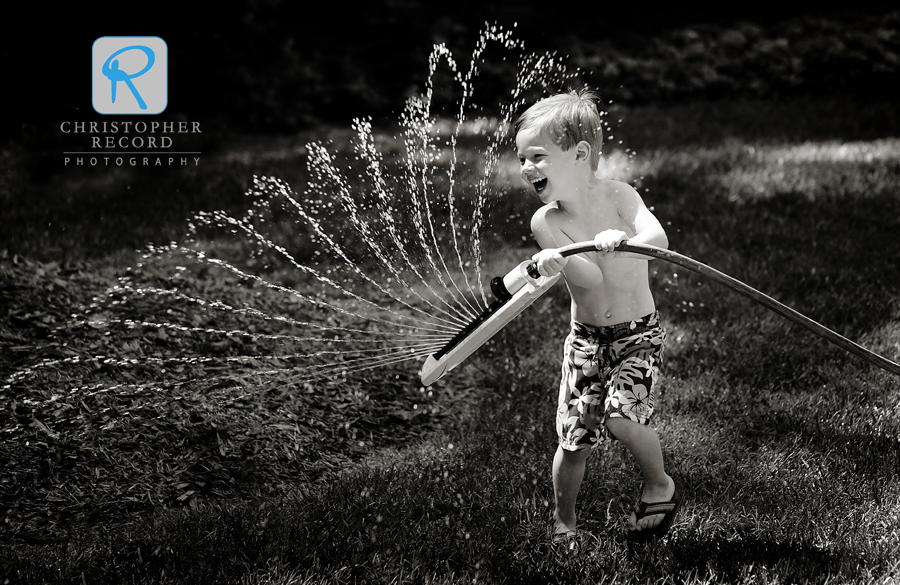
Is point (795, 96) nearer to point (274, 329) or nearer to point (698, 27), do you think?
point (698, 27)

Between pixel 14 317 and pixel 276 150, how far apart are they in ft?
11.7

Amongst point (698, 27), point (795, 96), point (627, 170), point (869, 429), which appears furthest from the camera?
point (698, 27)

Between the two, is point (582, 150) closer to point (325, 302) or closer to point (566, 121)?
point (566, 121)

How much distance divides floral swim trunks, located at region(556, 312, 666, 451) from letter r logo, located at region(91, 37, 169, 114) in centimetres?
493

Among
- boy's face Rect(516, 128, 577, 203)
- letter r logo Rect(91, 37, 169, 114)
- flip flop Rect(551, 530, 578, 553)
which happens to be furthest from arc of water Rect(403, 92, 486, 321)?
letter r logo Rect(91, 37, 169, 114)

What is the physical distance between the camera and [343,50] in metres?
7.97

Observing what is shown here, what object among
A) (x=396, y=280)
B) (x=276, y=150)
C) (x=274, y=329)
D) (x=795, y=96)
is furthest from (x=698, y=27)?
(x=274, y=329)

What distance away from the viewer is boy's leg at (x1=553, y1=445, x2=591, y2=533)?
2.35 metres

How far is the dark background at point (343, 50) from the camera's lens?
19.8 ft

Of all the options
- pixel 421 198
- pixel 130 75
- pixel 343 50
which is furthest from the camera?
pixel 343 50

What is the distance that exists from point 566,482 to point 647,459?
24 centimetres

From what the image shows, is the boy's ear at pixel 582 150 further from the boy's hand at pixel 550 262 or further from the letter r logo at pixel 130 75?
the letter r logo at pixel 130 75

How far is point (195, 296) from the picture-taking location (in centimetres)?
379

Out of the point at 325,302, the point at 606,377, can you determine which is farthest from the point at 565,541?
the point at 325,302
